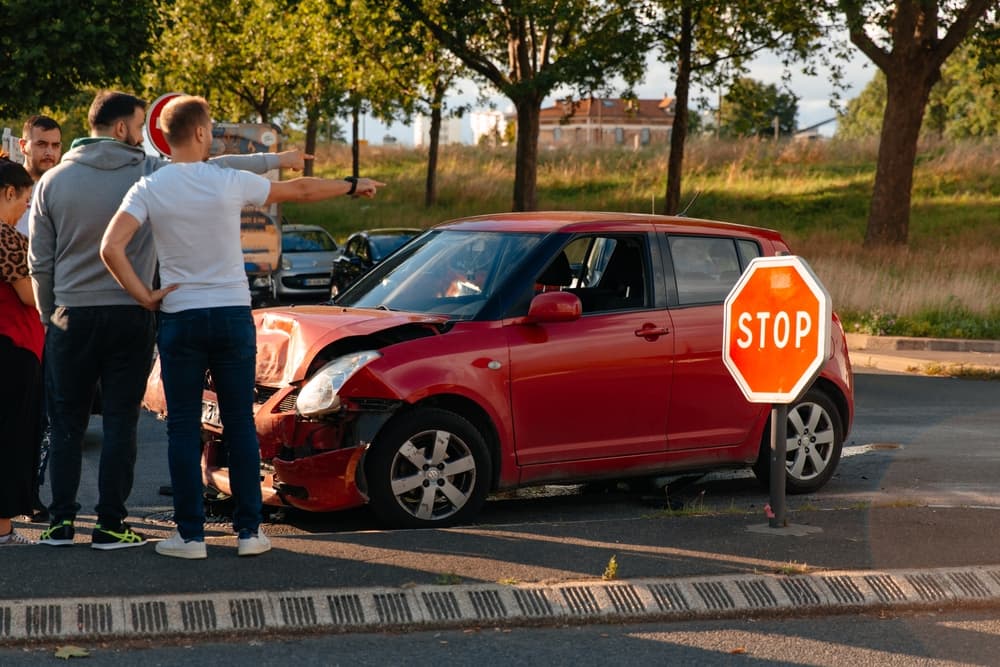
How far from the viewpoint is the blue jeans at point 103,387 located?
6.05 metres

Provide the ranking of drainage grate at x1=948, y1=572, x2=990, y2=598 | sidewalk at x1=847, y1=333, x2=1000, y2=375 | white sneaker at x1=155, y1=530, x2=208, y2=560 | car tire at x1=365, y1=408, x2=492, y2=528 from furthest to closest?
sidewalk at x1=847, y1=333, x2=1000, y2=375 < car tire at x1=365, y1=408, x2=492, y2=528 < white sneaker at x1=155, y1=530, x2=208, y2=560 < drainage grate at x1=948, y1=572, x2=990, y2=598

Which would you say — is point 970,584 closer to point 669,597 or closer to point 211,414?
point 669,597

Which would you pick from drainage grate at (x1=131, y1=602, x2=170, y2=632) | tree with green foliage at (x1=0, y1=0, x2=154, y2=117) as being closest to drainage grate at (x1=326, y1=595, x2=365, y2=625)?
drainage grate at (x1=131, y1=602, x2=170, y2=632)

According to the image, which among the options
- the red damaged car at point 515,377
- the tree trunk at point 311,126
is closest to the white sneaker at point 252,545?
the red damaged car at point 515,377

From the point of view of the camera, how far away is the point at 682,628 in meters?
5.30

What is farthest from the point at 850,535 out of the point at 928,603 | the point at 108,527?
the point at 108,527

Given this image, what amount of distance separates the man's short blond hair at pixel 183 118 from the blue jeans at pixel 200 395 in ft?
2.34

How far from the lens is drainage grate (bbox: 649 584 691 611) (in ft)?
17.8

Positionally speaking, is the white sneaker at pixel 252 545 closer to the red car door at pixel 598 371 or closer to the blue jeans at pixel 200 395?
the blue jeans at pixel 200 395

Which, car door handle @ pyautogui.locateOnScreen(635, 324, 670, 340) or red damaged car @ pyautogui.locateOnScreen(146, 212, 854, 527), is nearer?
red damaged car @ pyautogui.locateOnScreen(146, 212, 854, 527)

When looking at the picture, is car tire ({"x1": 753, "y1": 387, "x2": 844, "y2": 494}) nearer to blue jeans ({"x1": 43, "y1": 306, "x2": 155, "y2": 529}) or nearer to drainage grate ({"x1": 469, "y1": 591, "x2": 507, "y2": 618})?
drainage grate ({"x1": 469, "y1": 591, "x2": 507, "y2": 618})

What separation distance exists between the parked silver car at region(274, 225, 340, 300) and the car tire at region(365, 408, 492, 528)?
67.7ft

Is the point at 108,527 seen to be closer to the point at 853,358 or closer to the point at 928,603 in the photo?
the point at 928,603

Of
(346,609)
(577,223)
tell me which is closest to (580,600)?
(346,609)
